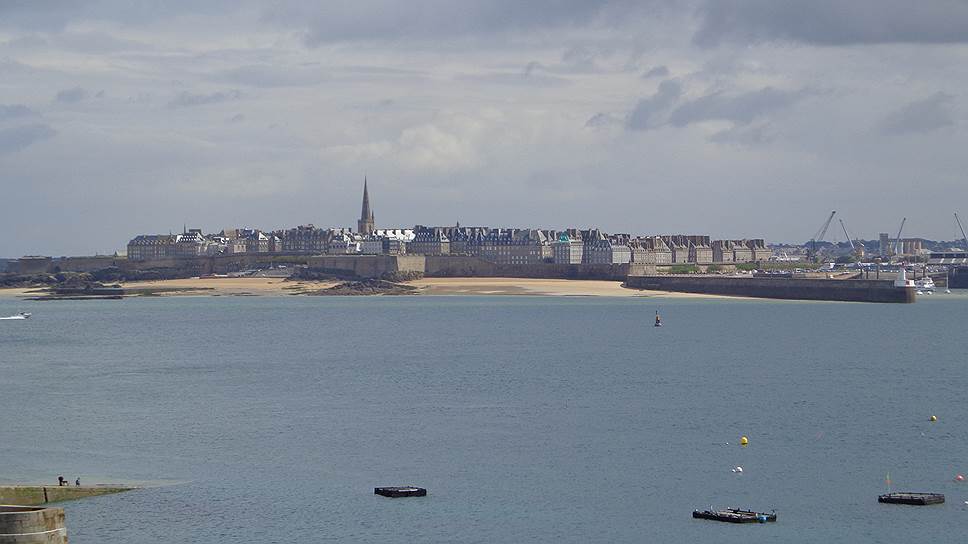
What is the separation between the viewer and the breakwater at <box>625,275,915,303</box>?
13250 centimetres

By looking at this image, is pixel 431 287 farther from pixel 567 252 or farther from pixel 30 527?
pixel 30 527

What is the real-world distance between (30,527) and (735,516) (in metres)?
15.3

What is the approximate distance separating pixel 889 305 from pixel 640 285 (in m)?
29.5

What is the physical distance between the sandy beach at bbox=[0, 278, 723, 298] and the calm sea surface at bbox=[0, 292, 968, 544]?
67201 mm

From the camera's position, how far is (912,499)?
105 ft

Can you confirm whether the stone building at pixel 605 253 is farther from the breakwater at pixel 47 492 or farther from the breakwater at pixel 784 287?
the breakwater at pixel 47 492

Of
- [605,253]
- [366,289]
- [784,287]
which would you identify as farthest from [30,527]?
[605,253]

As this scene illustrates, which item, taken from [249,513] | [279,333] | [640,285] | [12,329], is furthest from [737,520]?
[640,285]

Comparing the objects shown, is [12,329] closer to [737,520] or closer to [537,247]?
[737,520]

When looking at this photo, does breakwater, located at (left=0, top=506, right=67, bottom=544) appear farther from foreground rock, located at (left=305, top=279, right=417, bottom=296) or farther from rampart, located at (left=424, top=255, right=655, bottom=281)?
rampart, located at (left=424, top=255, right=655, bottom=281)

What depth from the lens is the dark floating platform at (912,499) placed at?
105ft

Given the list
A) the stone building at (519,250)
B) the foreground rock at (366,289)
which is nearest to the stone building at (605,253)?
the stone building at (519,250)

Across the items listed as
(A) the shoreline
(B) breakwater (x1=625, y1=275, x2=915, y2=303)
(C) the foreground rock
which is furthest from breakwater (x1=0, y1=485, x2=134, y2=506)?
(C) the foreground rock

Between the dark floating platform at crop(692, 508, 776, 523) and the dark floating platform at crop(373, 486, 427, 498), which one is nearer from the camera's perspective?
the dark floating platform at crop(692, 508, 776, 523)
